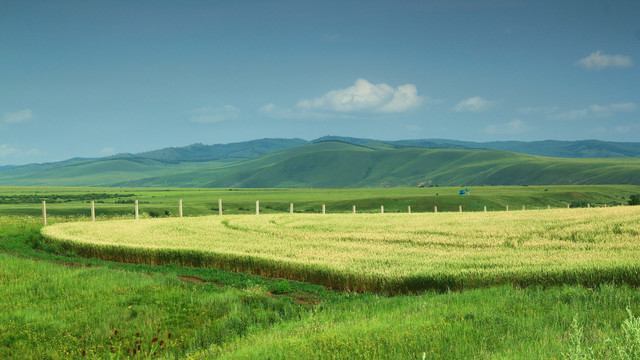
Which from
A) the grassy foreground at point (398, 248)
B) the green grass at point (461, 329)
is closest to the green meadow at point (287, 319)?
the green grass at point (461, 329)

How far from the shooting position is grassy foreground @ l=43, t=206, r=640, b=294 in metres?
16.3

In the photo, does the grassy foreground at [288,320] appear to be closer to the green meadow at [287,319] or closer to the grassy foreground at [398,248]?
the green meadow at [287,319]

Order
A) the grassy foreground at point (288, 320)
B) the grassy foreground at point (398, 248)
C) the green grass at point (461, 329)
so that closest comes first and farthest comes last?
the green grass at point (461, 329), the grassy foreground at point (288, 320), the grassy foreground at point (398, 248)

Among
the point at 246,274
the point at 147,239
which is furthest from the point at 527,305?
the point at 147,239

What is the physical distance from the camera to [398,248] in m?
24.2

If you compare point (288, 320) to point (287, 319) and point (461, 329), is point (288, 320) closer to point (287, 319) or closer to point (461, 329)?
point (287, 319)

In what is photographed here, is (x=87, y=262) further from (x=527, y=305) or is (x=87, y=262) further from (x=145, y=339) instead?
(x=527, y=305)

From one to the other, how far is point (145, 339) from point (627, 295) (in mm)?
11973

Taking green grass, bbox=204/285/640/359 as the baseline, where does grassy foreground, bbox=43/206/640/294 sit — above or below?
below

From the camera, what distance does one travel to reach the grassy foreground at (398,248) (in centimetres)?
1627

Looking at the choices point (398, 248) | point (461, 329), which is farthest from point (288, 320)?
point (398, 248)

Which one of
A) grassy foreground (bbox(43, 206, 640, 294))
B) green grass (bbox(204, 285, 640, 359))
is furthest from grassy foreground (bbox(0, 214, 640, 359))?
grassy foreground (bbox(43, 206, 640, 294))

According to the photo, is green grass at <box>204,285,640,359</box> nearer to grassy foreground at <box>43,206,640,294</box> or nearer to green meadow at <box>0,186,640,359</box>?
green meadow at <box>0,186,640,359</box>

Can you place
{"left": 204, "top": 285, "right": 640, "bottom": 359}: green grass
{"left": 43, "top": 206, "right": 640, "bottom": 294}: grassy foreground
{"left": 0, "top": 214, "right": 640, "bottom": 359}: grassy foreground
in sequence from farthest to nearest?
{"left": 43, "top": 206, "right": 640, "bottom": 294}: grassy foreground
{"left": 0, "top": 214, "right": 640, "bottom": 359}: grassy foreground
{"left": 204, "top": 285, "right": 640, "bottom": 359}: green grass
